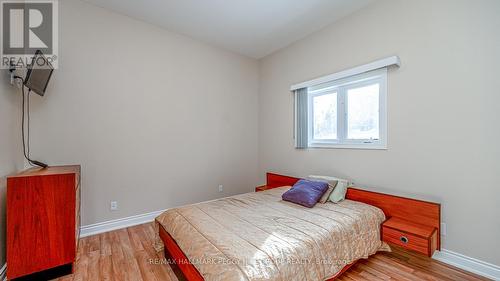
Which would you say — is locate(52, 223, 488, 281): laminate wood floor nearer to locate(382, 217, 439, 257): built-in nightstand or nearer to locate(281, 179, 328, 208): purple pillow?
locate(382, 217, 439, 257): built-in nightstand

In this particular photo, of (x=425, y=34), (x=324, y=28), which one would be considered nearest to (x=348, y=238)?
(x=425, y=34)

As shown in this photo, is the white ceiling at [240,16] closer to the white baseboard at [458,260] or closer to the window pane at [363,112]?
the window pane at [363,112]

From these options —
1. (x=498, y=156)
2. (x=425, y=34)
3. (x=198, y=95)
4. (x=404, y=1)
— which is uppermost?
(x=404, y=1)

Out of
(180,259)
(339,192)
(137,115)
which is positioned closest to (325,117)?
(339,192)

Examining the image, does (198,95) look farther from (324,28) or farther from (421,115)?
(421,115)

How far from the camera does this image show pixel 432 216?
6.64 ft

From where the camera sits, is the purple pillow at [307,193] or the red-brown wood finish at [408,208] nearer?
the red-brown wood finish at [408,208]

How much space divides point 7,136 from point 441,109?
4115 millimetres

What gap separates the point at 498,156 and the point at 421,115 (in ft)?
2.14

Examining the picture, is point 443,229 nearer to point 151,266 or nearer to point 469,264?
point 469,264

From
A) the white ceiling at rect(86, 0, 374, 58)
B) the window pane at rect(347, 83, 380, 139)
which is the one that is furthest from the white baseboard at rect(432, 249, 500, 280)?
the white ceiling at rect(86, 0, 374, 58)

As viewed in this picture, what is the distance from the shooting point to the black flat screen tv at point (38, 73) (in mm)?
1886

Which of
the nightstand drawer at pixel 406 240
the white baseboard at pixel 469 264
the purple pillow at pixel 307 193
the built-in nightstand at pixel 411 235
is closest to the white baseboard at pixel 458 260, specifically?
the white baseboard at pixel 469 264

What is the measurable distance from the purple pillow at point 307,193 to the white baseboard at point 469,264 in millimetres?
1215
